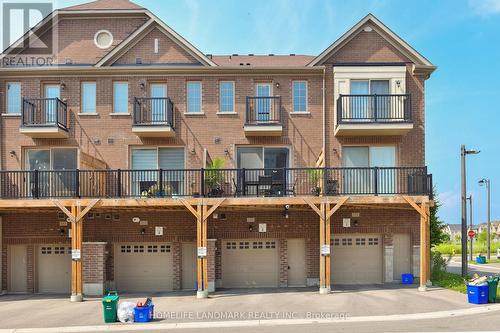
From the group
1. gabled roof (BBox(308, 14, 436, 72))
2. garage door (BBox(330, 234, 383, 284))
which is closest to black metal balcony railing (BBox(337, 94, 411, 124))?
gabled roof (BBox(308, 14, 436, 72))

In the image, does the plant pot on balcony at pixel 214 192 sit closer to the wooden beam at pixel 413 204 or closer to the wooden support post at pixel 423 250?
the wooden beam at pixel 413 204

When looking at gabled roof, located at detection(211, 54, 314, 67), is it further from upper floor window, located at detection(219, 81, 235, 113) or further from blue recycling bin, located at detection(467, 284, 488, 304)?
blue recycling bin, located at detection(467, 284, 488, 304)

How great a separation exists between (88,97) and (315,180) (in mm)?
10080

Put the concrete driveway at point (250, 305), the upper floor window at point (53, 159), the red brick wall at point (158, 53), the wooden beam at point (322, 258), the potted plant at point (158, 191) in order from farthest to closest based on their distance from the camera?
the red brick wall at point (158, 53), the upper floor window at point (53, 159), the potted plant at point (158, 191), the wooden beam at point (322, 258), the concrete driveway at point (250, 305)

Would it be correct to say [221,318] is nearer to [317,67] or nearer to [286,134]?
[286,134]

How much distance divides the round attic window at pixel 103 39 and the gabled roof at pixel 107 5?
1.12 meters

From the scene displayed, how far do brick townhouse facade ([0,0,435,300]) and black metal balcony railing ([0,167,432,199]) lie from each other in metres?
0.06

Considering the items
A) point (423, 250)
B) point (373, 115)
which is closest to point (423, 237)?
point (423, 250)

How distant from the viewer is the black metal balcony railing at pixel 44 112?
18.8 metres

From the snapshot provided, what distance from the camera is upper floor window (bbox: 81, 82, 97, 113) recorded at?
770 inches

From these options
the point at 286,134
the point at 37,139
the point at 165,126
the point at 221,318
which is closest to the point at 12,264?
the point at 37,139

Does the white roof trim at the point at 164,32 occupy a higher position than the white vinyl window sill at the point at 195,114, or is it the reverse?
the white roof trim at the point at 164,32

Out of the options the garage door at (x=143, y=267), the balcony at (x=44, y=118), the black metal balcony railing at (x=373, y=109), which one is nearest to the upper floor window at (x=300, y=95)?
the black metal balcony railing at (x=373, y=109)

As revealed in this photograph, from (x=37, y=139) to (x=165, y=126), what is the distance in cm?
555
